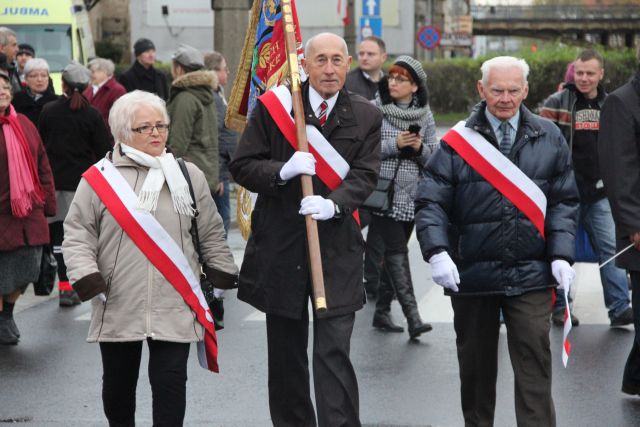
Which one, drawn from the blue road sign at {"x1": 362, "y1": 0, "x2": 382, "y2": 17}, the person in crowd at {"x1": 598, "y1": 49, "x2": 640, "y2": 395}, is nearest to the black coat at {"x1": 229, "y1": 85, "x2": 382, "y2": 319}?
the person in crowd at {"x1": 598, "y1": 49, "x2": 640, "y2": 395}

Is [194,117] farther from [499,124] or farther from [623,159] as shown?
[499,124]

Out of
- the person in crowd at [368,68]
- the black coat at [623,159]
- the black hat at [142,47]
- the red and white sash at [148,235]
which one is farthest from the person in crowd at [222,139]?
the red and white sash at [148,235]

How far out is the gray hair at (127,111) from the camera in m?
5.55

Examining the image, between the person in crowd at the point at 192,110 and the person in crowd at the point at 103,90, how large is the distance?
2.58m

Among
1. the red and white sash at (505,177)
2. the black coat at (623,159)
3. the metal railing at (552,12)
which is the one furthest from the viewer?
the metal railing at (552,12)

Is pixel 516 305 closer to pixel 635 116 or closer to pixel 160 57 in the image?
pixel 635 116

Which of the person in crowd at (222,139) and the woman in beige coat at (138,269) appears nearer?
the woman in beige coat at (138,269)

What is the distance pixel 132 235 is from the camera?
5.47 meters

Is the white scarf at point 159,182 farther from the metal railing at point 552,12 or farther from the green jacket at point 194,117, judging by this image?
the metal railing at point 552,12

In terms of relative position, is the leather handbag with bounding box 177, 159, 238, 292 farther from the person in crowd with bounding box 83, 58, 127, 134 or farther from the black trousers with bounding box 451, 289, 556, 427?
the person in crowd with bounding box 83, 58, 127, 134

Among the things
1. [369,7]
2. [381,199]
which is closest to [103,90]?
[381,199]

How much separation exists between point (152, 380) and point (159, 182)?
2.68ft

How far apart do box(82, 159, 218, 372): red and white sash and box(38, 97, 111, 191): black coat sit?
463 cm

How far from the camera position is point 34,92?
38.2ft
